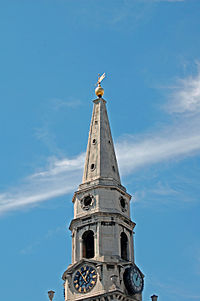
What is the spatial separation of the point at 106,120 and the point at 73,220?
40.7 feet

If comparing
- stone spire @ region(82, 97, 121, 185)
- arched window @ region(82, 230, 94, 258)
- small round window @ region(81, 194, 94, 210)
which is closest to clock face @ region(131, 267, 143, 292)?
arched window @ region(82, 230, 94, 258)

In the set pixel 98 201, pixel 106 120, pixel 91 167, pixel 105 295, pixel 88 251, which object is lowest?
pixel 105 295

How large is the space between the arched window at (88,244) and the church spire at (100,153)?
5619 mm

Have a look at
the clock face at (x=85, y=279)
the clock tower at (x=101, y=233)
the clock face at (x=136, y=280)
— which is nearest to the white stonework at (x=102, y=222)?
the clock tower at (x=101, y=233)

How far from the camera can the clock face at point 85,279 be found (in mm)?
62000

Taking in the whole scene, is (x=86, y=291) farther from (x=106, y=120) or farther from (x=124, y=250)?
(x=106, y=120)

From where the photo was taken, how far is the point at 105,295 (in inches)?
2381

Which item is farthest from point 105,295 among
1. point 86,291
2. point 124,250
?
point 124,250

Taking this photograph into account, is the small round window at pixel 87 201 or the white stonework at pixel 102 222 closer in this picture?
the white stonework at pixel 102 222

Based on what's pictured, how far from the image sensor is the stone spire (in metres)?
69.4

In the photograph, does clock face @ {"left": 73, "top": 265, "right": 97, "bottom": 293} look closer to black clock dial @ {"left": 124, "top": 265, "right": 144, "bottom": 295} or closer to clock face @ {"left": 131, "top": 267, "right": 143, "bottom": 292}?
black clock dial @ {"left": 124, "top": 265, "right": 144, "bottom": 295}

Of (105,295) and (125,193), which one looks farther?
(125,193)

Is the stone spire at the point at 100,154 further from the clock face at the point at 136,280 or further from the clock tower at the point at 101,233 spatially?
the clock face at the point at 136,280

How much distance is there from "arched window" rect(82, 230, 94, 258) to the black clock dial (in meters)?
4.22
